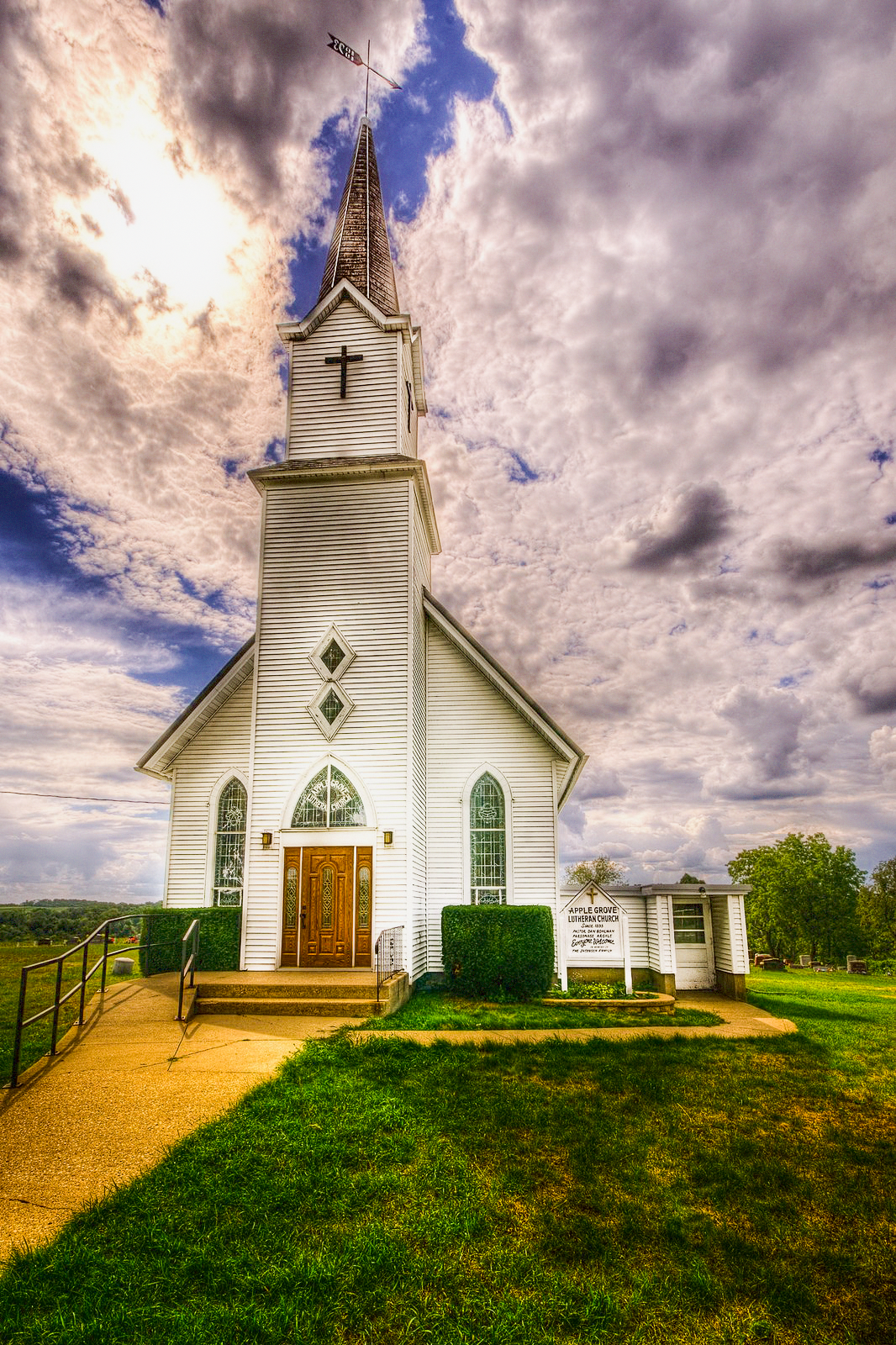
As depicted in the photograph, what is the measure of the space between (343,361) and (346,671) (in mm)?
7289

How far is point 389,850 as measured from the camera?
14.2 meters

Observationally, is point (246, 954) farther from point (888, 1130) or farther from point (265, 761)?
point (888, 1130)

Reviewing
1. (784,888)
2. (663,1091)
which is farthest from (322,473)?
(784,888)

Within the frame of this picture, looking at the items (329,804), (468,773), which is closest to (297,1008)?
(329,804)

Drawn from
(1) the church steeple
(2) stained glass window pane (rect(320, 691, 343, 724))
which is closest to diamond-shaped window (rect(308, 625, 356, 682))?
(2) stained glass window pane (rect(320, 691, 343, 724))

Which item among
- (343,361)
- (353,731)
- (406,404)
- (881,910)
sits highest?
(343,361)

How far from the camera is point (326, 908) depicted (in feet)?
46.2

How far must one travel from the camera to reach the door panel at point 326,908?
1380 cm

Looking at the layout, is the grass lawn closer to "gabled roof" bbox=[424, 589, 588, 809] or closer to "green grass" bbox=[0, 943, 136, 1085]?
"green grass" bbox=[0, 943, 136, 1085]

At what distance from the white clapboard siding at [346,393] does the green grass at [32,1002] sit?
430 inches

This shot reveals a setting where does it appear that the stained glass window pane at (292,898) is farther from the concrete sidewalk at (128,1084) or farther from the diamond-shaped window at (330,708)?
the diamond-shaped window at (330,708)

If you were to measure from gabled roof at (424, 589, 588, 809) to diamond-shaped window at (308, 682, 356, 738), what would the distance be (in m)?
3.30

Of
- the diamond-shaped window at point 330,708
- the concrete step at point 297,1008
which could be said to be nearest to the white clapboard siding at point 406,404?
the diamond-shaped window at point 330,708

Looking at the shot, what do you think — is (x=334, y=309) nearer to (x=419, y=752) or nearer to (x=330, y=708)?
(x=330, y=708)
